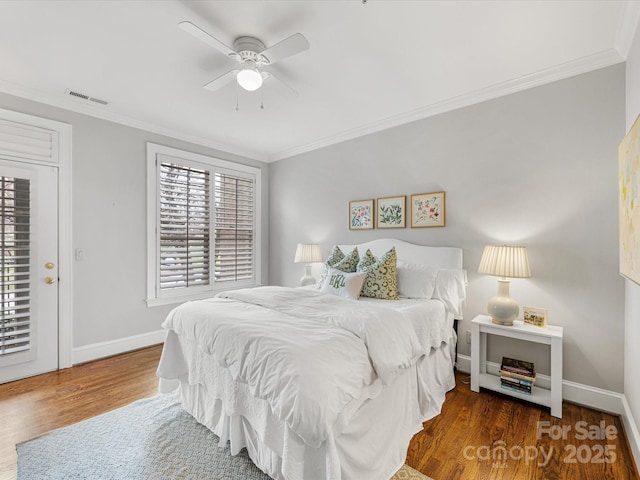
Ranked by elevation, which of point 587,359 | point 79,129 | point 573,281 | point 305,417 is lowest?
point 587,359

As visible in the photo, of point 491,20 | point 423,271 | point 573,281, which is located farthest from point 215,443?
point 491,20

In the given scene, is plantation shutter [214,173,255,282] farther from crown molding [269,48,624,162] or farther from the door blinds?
crown molding [269,48,624,162]

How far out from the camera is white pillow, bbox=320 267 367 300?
106 inches

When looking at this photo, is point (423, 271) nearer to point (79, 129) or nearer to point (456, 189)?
point (456, 189)

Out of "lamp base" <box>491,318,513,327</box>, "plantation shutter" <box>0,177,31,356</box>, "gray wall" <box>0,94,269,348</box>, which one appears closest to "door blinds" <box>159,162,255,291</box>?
"gray wall" <box>0,94,269,348</box>

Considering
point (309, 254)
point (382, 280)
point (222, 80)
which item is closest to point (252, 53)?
point (222, 80)

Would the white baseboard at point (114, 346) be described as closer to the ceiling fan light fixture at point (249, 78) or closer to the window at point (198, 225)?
the window at point (198, 225)

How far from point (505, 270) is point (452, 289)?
483 mm

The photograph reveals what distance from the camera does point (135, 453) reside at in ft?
5.85

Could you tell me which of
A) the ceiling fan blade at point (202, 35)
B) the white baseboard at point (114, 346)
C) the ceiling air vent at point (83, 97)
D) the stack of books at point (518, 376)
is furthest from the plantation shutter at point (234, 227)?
the stack of books at point (518, 376)

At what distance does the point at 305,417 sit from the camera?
4.02 feet

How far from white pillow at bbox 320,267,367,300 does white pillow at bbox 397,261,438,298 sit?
40 centimetres

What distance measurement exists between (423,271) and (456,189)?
0.91 meters

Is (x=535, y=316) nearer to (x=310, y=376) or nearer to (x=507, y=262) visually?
(x=507, y=262)
